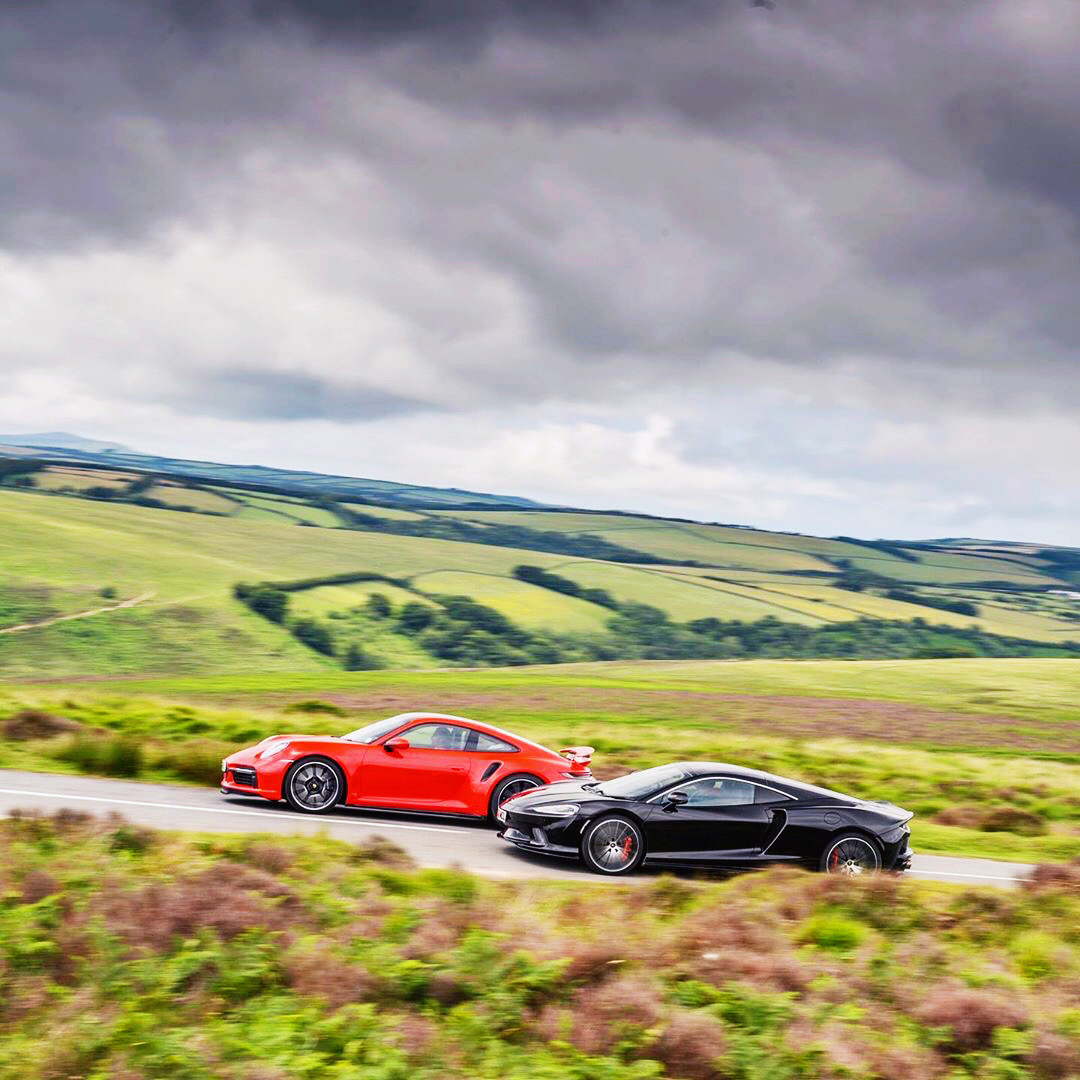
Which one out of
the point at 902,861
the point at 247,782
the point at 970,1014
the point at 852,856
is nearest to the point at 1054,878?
the point at 902,861

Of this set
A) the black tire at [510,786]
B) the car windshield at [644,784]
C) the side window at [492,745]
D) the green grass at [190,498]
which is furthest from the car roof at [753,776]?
the green grass at [190,498]

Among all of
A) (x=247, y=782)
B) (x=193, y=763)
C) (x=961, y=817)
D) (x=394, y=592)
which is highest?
(x=247, y=782)

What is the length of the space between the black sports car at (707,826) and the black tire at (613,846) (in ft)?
0.04

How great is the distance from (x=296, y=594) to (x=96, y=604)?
15407 millimetres

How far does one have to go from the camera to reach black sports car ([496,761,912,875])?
13.1 metres

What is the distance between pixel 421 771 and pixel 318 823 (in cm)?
157

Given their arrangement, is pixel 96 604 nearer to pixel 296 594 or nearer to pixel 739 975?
pixel 296 594

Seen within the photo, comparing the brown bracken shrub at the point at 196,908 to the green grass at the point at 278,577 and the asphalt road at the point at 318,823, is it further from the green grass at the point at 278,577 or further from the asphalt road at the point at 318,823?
the green grass at the point at 278,577

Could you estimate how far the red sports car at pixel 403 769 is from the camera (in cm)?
1507

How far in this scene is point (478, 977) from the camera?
838cm

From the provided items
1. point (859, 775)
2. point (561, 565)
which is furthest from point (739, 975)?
point (561, 565)

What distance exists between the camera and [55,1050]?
710 centimetres

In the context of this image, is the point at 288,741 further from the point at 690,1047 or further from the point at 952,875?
the point at 690,1047

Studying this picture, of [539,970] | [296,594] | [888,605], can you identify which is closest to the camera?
[539,970]
